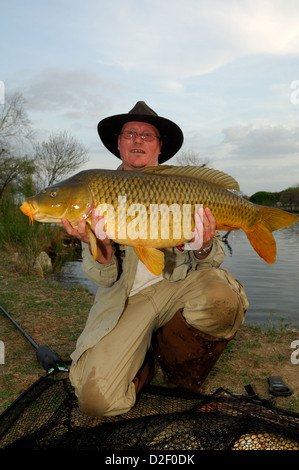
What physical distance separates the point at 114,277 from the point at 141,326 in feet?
1.11

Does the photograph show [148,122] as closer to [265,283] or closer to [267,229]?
[267,229]

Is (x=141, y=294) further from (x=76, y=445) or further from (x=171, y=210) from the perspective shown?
(x=76, y=445)

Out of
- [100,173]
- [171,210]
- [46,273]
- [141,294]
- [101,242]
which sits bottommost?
[46,273]

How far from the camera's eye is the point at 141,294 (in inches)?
88.7

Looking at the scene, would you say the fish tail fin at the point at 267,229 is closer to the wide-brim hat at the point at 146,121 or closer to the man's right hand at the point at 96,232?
the man's right hand at the point at 96,232

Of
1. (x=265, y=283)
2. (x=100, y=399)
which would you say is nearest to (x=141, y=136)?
(x=100, y=399)

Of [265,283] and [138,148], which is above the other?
[138,148]

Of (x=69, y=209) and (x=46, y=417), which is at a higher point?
(x=69, y=209)

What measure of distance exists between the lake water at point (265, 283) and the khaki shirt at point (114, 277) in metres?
2.37

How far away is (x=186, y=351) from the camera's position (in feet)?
6.96

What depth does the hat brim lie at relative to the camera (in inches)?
102

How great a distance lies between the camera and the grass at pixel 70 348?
2.30 metres
